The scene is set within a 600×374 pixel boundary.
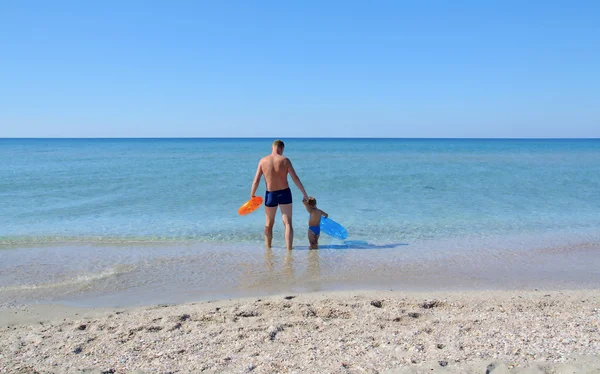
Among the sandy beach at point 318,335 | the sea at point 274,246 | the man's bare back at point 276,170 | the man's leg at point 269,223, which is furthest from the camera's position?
the man's leg at point 269,223

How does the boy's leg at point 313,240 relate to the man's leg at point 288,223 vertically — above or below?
below

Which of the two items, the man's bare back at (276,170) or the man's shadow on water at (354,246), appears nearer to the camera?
the man's bare back at (276,170)

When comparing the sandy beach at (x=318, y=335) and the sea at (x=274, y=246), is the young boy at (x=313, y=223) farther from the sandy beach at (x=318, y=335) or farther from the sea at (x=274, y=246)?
the sandy beach at (x=318, y=335)

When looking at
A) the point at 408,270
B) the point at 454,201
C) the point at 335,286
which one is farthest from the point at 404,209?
the point at 335,286

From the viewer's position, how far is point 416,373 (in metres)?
3.12

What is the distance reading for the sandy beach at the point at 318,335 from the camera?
3.30 m

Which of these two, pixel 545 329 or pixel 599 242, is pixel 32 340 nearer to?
pixel 545 329

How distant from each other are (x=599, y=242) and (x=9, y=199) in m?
13.9

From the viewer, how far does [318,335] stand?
12.7 feet

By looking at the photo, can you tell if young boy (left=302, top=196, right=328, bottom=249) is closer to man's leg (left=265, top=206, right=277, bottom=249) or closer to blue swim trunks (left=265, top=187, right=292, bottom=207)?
blue swim trunks (left=265, top=187, right=292, bottom=207)

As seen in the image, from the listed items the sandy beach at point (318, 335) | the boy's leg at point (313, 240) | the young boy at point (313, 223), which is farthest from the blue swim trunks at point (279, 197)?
the sandy beach at point (318, 335)

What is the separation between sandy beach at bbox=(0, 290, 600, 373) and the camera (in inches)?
130

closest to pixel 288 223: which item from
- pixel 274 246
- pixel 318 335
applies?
pixel 274 246

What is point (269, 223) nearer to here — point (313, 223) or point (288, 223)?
point (288, 223)
